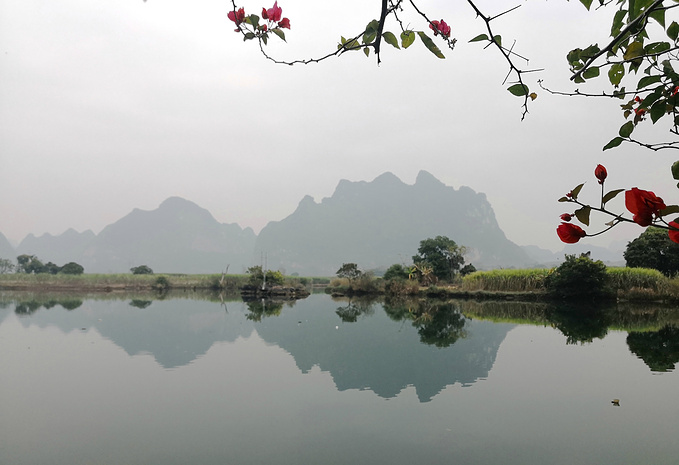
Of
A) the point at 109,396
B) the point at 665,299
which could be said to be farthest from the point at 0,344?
the point at 665,299

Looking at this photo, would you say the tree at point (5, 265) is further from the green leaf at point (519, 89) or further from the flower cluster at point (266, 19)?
the green leaf at point (519, 89)

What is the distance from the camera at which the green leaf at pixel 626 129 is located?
112 cm

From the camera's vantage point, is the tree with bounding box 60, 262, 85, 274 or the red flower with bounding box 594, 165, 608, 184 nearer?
the red flower with bounding box 594, 165, 608, 184

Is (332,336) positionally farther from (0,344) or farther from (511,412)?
(0,344)

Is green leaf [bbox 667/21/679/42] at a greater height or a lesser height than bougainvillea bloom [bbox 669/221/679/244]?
greater

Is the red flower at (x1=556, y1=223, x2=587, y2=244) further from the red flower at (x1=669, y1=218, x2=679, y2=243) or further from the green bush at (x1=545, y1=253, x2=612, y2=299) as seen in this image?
the green bush at (x1=545, y1=253, x2=612, y2=299)

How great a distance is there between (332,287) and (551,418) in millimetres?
29053

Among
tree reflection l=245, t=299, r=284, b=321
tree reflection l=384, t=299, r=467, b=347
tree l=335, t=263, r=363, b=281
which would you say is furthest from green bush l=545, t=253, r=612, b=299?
tree l=335, t=263, r=363, b=281

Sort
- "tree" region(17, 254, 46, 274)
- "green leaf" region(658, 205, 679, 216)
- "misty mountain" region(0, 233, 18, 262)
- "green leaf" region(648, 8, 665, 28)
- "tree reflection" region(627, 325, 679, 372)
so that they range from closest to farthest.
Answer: "green leaf" region(658, 205, 679, 216)
"green leaf" region(648, 8, 665, 28)
"tree reflection" region(627, 325, 679, 372)
"tree" region(17, 254, 46, 274)
"misty mountain" region(0, 233, 18, 262)

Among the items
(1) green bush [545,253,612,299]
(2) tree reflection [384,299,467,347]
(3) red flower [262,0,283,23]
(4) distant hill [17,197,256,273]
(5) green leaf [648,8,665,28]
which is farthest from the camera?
(4) distant hill [17,197,256,273]

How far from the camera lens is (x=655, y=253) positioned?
20.0m

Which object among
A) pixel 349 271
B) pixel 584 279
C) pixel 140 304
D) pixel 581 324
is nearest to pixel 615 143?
pixel 581 324

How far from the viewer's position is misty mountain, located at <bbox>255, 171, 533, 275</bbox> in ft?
448

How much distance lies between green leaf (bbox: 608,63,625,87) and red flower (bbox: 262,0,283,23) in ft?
4.26
